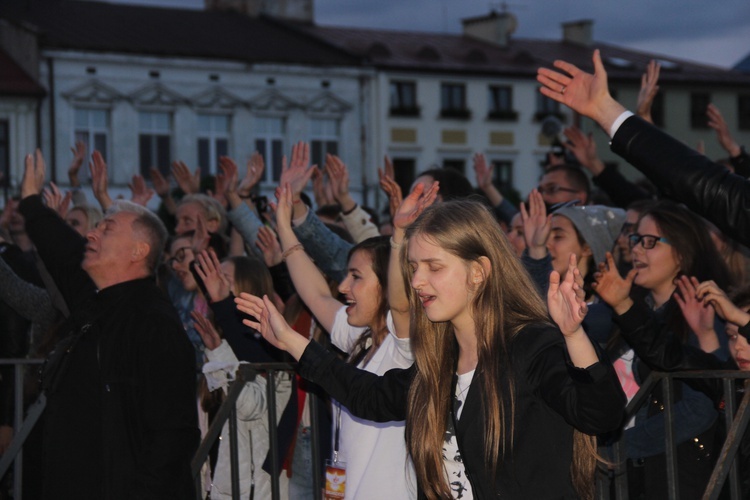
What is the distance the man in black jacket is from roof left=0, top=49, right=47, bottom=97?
34608 mm

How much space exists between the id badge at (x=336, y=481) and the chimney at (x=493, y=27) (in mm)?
48013

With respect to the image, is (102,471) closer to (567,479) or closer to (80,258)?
(80,258)

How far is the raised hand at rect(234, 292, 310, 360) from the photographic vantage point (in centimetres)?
461

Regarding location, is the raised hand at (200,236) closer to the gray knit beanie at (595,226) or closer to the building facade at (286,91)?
the gray knit beanie at (595,226)

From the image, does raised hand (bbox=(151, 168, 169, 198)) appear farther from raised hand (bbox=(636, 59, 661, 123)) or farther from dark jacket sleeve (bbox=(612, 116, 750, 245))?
dark jacket sleeve (bbox=(612, 116, 750, 245))

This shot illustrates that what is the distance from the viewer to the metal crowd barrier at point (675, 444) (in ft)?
16.2

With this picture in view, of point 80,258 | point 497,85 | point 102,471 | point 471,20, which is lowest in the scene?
point 102,471

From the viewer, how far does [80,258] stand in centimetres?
636

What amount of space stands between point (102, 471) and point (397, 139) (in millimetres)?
41835

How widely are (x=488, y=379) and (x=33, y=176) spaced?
382cm

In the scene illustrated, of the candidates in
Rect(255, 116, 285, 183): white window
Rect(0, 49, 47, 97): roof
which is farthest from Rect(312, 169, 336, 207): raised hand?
Rect(255, 116, 285, 183): white window

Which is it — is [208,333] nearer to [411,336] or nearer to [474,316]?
[411,336]

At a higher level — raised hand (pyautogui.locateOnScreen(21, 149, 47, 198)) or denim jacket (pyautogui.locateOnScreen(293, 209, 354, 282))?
raised hand (pyautogui.locateOnScreen(21, 149, 47, 198))

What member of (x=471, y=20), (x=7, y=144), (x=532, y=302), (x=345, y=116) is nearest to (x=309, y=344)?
(x=532, y=302)
